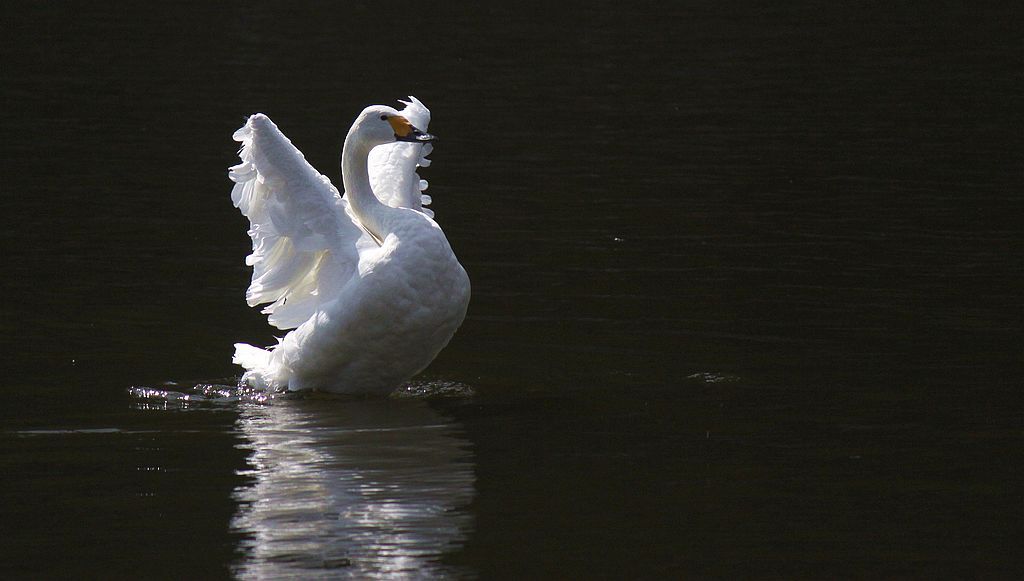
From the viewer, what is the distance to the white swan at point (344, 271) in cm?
958

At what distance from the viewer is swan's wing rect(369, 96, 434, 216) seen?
37.0 feet

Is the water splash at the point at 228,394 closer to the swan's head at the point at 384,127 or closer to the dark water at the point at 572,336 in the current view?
the dark water at the point at 572,336

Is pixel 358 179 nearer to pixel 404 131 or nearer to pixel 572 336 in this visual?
pixel 404 131

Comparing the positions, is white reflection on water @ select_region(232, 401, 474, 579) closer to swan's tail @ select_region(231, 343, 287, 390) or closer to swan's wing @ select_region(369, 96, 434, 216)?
swan's tail @ select_region(231, 343, 287, 390)

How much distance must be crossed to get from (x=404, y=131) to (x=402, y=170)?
1.00 metres

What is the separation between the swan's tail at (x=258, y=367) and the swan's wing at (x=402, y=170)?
1.36 meters

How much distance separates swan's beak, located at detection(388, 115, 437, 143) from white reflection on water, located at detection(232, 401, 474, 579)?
1605 mm

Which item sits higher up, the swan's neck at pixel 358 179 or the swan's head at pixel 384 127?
the swan's head at pixel 384 127

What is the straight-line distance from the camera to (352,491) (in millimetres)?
8180

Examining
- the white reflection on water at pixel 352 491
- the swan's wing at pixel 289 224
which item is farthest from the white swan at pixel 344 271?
the white reflection on water at pixel 352 491

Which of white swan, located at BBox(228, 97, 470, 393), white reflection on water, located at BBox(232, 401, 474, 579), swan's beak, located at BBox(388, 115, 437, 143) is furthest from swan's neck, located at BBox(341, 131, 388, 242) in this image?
white reflection on water, located at BBox(232, 401, 474, 579)

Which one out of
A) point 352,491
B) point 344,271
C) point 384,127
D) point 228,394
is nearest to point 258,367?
point 228,394

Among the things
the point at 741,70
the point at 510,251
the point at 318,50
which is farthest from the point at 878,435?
the point at 318,50

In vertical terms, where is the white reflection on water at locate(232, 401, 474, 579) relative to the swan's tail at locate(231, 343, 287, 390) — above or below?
below
